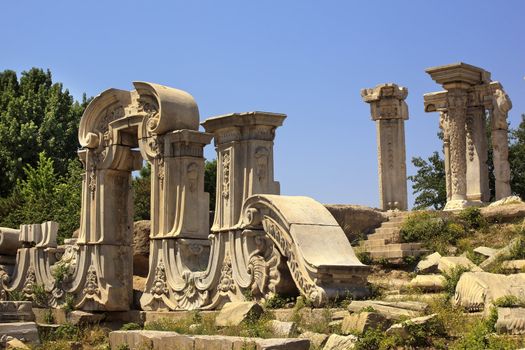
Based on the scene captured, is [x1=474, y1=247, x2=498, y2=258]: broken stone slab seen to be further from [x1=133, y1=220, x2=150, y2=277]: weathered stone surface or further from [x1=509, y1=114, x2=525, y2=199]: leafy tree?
[x1=509, y1=114, x2=525, y2=199]: leafy tree

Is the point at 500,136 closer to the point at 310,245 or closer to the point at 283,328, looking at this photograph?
the point at 310,245

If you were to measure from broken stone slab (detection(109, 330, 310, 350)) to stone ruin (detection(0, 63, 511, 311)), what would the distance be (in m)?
1.77

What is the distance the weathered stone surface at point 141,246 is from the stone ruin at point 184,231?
66.0 inches

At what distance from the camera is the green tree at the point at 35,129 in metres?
36.4

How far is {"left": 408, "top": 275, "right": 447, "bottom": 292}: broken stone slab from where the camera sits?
1166 cm

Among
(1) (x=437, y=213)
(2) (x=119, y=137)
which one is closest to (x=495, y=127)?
(1) (x=437, y=213)

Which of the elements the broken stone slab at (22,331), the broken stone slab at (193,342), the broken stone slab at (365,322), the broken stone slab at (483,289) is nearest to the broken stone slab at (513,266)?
the broken stone slab at (483,289)

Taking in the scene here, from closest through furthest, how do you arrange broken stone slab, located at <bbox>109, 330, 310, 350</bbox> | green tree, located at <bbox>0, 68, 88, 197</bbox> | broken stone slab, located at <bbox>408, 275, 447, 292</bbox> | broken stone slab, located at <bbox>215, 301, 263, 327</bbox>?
broken stone slab, located at <bbox>109, 330, 310, 350</bbox> → broken stone slab, located at <bbox>215, 301, 263, 327</bbox> → broken stone slab, located at <bbox>408, 275, 447, 292</bbox> → green tree, located at <bbox>0, 68, 88, 197</bbox>

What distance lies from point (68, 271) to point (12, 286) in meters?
2.00

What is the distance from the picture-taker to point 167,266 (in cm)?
1477

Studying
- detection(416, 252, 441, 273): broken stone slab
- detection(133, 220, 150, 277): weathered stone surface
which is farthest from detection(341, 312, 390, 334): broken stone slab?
detection(133, 220, 150, 277): weathered stone surface

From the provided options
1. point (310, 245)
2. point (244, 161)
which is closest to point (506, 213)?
point (244, 161)

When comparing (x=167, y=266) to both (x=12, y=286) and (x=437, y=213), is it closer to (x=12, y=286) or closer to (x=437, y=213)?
(x=12, y=286)

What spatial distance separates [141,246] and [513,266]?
29.3 feet
